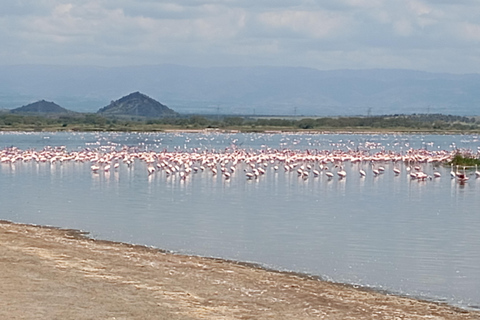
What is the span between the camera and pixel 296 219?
22.9 metres

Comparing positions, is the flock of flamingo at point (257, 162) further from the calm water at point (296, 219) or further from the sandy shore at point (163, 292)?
the sandy shore at point (163, 292)

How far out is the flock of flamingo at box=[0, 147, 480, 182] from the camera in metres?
40.8

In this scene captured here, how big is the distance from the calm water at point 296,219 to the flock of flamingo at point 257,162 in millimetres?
1505

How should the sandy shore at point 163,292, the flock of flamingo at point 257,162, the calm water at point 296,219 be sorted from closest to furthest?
the sandy shore at point 163,292 → the calm water at point 296,219 → the flock of flamingo at point 257,162

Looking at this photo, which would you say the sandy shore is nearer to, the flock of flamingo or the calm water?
the calm water

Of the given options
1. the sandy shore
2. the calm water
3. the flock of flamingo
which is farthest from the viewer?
the flock of flamingo

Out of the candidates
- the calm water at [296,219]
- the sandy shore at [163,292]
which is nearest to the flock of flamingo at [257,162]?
the calm water at [296,219]

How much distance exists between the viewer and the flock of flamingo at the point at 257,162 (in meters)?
40.8

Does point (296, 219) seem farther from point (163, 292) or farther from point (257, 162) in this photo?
point (257, 162)

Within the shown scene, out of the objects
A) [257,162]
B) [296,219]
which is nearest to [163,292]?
[296,219]

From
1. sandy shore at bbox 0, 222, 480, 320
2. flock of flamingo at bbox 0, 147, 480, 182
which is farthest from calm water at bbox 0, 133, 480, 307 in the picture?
flock of flamingo at bbox 0, 147, 480, 182

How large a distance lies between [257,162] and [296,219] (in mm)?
23932

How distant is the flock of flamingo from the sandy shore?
24.1 metres

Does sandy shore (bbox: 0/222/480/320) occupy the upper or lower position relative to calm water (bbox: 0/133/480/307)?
upper
